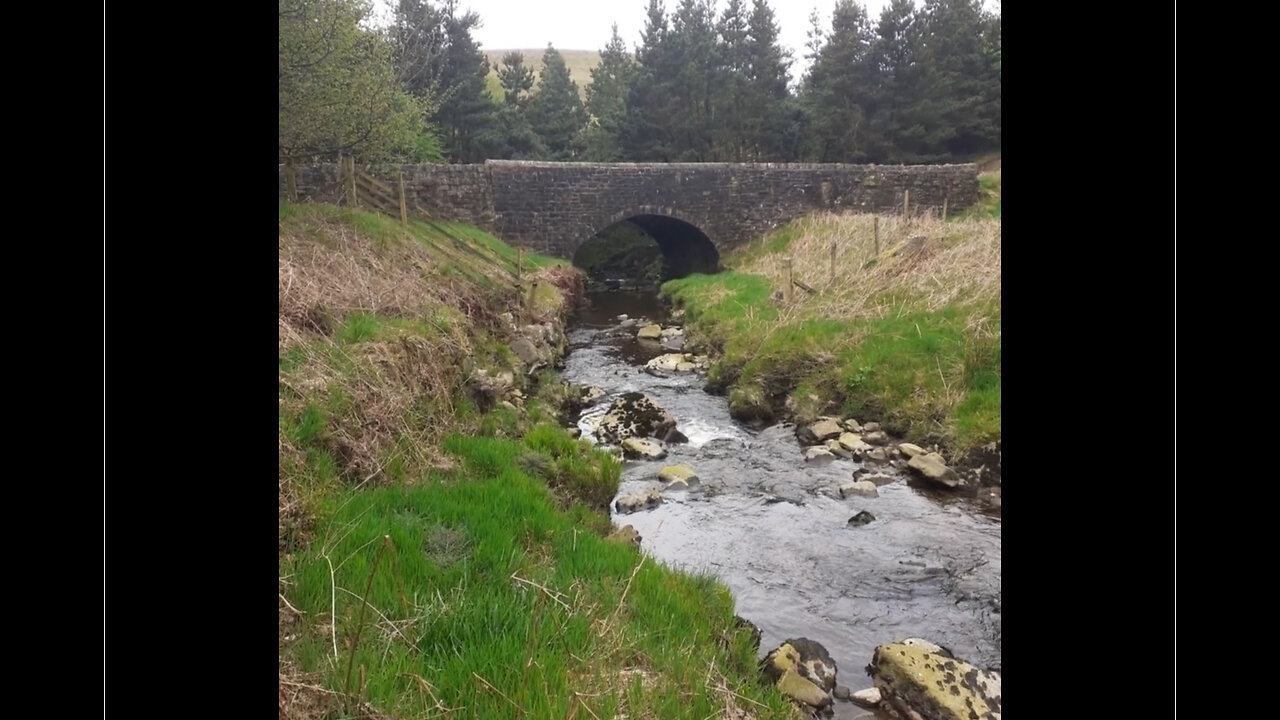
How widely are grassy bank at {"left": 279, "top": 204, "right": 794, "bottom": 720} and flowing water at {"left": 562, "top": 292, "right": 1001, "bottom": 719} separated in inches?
24.2

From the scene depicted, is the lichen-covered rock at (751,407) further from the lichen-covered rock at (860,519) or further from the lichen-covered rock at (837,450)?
the lichen-covered rock at (860,519)

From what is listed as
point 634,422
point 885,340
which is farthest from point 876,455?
point 634,422

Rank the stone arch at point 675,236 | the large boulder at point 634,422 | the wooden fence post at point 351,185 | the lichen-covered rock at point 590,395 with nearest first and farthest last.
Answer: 1. the large boulder at point 634,422
2. the lichen-covered rock at point 590,395
3. the wooden fence post at point 351,185
4. the stone arch at point 675,236

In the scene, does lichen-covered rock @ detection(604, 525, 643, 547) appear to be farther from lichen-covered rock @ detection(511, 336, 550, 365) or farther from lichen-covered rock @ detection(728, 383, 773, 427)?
lichen-covered rock @ detection(511, 336, 550, 365)

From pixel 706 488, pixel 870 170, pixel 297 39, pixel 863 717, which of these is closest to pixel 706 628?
pixel 863 717

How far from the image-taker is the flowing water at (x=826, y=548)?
5375mm

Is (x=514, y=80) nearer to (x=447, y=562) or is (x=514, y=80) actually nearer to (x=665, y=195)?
(x=665, y=195)

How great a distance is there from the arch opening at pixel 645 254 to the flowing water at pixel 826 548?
18.9 metres

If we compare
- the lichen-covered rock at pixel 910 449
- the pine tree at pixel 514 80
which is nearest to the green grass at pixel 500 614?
the lichen-covered rock at pixel 910 449
